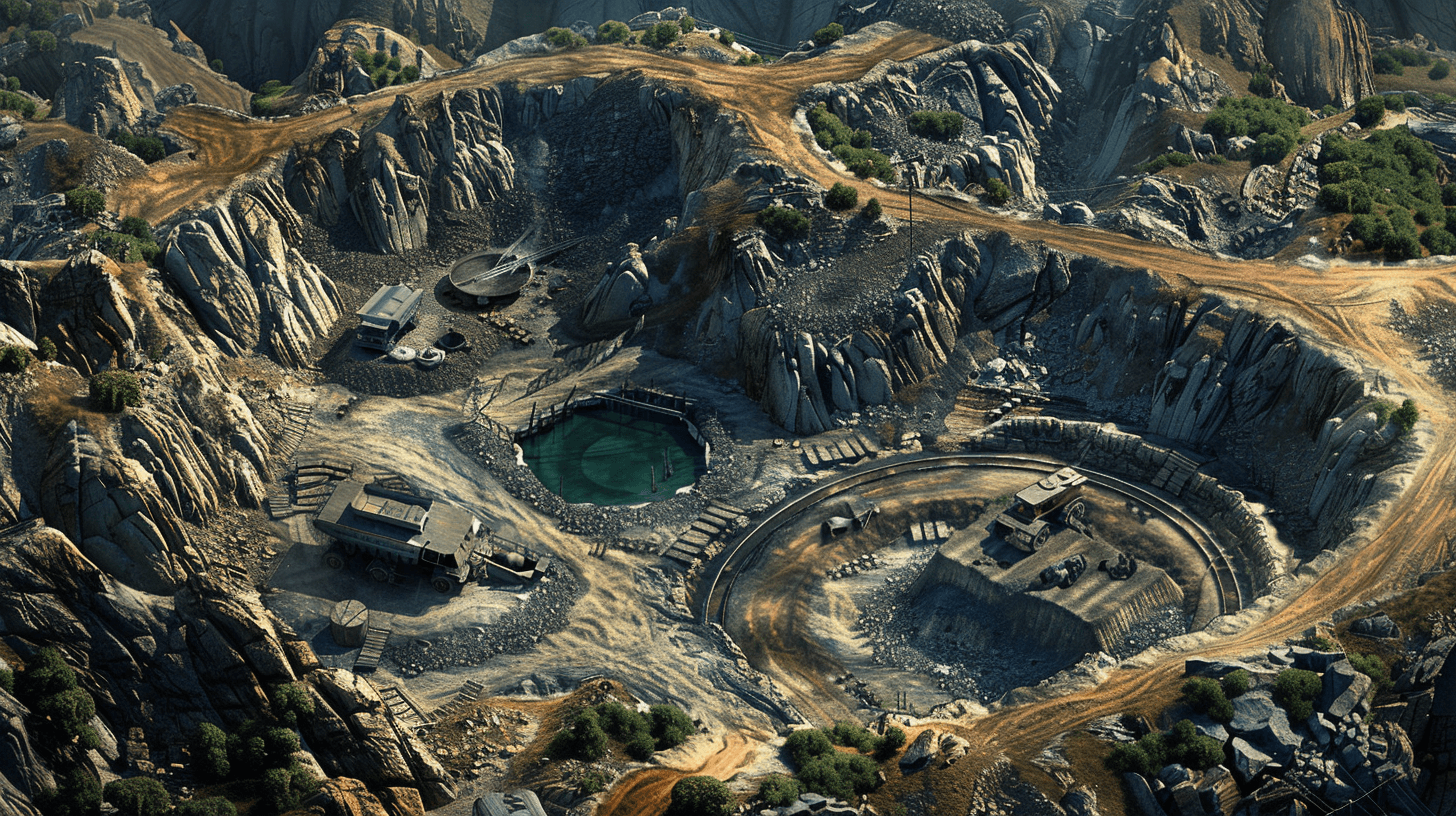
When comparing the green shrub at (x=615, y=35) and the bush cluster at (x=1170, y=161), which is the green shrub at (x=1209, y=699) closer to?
the bush cluster at (x=1170, y=161)

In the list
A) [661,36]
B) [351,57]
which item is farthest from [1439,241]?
[351,57]

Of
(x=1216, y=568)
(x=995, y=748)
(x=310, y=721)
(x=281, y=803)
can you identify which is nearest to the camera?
(x=281, y=803)

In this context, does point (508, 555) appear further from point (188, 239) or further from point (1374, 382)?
point (1374, 382)

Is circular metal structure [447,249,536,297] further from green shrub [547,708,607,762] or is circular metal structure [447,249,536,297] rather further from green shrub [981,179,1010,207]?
green shrub [547,708,607,762]

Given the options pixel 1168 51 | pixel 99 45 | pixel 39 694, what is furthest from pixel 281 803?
pixel 99 45

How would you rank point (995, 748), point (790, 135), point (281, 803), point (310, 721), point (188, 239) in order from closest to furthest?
point (281, 803) → point (310, 721) → point (995, 748) → point (188, 239) → point (790, 135)

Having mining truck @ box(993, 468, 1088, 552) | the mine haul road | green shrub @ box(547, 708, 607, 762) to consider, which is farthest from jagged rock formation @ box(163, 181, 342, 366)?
mining truck @ box(993, 468, 1088, 552)

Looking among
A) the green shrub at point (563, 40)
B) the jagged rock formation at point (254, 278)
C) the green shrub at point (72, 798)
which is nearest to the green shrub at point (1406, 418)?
the green shrub at point (72, 798)
